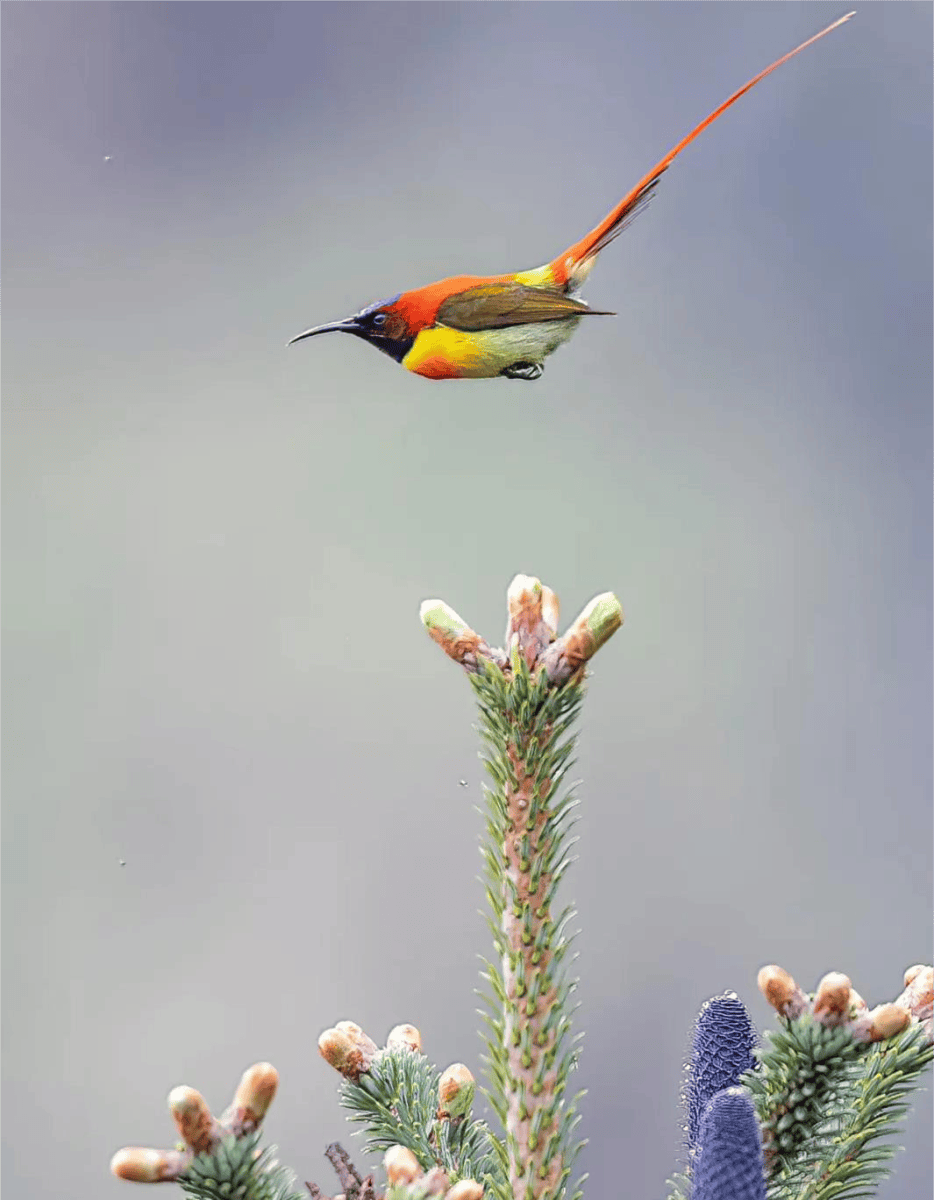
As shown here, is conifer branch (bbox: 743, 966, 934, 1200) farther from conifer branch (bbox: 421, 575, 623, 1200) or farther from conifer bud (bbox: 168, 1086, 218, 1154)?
conifer bud (bbox: 168, 1086, 218, 1154)

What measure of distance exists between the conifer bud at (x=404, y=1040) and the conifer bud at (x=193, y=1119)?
0.13 meters

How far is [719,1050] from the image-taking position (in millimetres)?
398

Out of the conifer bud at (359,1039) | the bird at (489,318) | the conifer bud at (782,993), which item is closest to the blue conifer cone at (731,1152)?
the conifer bud at (782,993)

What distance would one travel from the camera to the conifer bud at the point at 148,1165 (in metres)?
0.33

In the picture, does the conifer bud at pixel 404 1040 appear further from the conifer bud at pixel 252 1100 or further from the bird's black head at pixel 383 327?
the bird's black head at pixel 383 327

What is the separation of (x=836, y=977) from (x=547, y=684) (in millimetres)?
134

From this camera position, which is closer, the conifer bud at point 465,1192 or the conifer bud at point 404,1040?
the conifer bud at point 465,1192

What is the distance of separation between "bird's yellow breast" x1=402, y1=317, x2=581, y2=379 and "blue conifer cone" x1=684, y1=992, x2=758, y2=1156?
2.42 ft

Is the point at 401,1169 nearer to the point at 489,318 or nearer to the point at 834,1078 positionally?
the point at 834,1078

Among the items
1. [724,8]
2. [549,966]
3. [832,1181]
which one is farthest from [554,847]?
[724,8]

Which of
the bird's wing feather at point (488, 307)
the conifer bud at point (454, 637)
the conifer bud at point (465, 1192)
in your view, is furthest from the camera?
the bird's wing feather at point (488, 307)

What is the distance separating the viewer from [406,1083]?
443 mm

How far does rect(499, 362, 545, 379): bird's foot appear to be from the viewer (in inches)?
42.8

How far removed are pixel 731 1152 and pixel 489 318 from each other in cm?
81
